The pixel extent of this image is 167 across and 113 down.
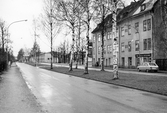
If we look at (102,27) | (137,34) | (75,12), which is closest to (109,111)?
(75,12)

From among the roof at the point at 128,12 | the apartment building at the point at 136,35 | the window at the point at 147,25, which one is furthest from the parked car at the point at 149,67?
the roof at the point at 128,12

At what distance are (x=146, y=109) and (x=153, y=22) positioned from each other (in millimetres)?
31733

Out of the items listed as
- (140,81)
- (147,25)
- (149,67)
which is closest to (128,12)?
(147,25)

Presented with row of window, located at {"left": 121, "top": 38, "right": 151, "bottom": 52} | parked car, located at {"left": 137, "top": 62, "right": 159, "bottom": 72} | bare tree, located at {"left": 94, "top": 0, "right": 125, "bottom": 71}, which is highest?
bare tree, located at {"left": 94, "top": 0, "right": 125, "bottom": 71}

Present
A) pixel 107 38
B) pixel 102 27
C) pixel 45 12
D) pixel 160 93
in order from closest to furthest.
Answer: pixel 160 93 < pixel 102 27 < pixel 45 12 < pixel 107 38

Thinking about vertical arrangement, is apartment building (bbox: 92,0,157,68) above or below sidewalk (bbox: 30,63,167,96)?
above

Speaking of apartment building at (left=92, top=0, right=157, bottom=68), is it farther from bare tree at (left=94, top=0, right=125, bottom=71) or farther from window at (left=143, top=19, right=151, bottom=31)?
bare tree at (left=94, top=0, right=125, bottom=71)

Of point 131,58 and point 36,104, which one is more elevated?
point 131,58

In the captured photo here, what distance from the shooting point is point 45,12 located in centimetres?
4031

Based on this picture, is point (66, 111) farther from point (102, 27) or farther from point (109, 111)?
point (102, 27)

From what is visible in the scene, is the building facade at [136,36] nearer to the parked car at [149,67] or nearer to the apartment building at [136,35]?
the apartment building at [136,35]

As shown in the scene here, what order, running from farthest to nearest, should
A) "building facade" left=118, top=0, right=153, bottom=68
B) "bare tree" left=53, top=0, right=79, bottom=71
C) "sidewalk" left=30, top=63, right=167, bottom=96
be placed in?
"building facade" left=118, top=0, right=153, bottom=68, "bare tree" left=53, top=0, right=79, bottom=71, "sidewalk" left=30, top=63, right=167, bottom=96

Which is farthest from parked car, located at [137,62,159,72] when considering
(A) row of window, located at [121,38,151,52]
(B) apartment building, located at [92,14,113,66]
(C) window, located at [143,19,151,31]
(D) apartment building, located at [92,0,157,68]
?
(B) apartment building, located at [92,14,113,66]

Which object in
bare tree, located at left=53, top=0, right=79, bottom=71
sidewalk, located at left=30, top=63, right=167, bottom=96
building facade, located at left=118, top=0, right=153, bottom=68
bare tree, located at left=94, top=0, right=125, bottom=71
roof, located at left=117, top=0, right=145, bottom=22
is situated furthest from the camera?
roof, located at left=117, top=0, right=145, bottom=22
